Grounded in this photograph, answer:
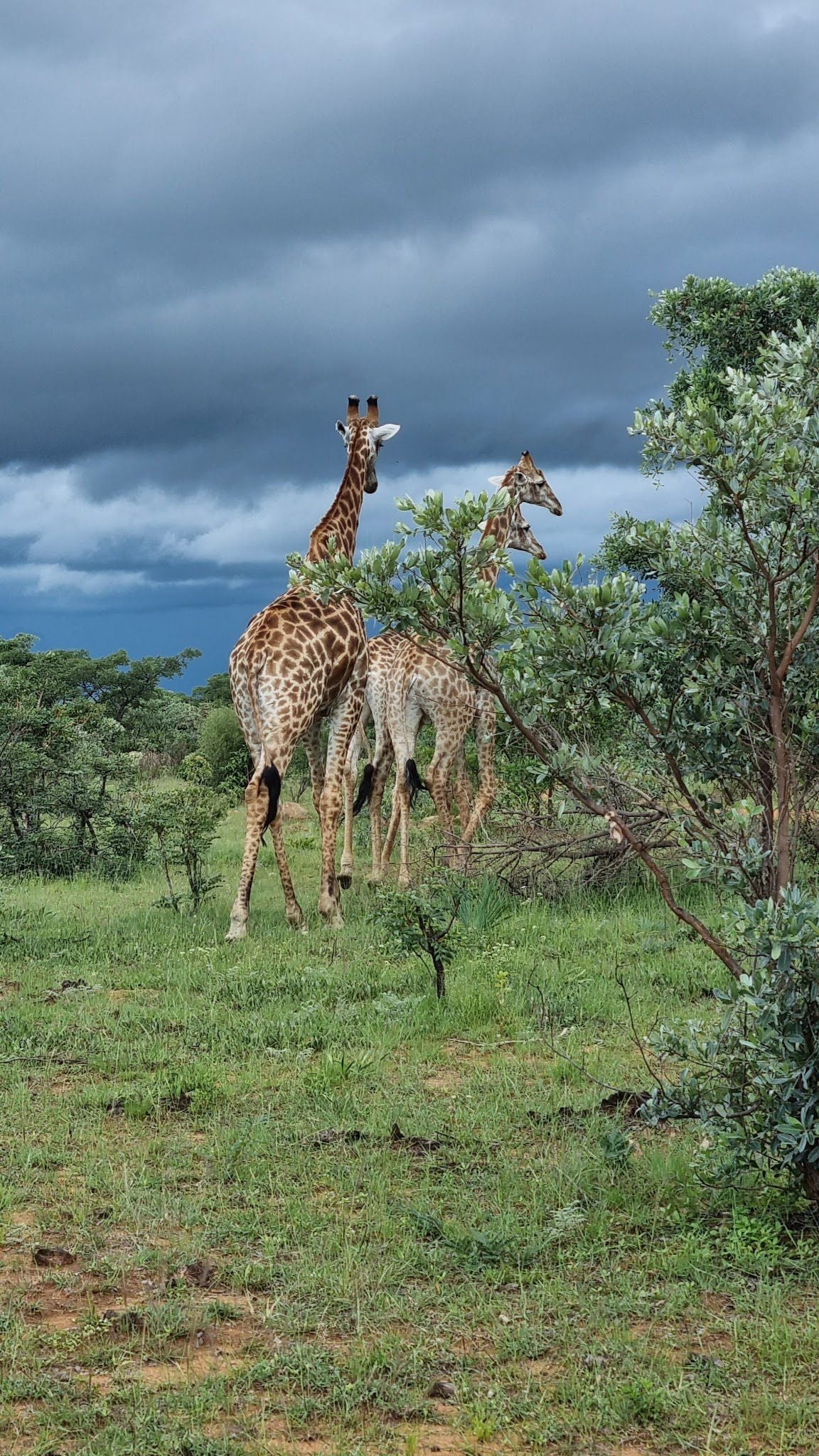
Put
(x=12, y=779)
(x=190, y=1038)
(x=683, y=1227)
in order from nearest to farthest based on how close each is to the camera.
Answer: (x=683, y=1227) → (x=190, y=1038) → (x=12, y=779)

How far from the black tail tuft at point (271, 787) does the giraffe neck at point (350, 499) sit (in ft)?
8.89

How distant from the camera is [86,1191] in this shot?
5.50 meters

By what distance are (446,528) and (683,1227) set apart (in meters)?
2.77

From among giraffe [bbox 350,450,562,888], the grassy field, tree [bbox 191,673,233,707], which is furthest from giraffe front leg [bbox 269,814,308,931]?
tree [bbox 191,673,233,707]

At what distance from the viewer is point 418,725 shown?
13.3 m

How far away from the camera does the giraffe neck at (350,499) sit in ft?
40.5

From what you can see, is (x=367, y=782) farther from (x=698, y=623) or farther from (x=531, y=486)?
(x=698, y=623)

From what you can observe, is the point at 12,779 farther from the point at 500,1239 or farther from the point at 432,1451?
the point at 432,1451

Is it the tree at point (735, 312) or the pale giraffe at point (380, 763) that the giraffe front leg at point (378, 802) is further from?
the tree at point (735, 312)

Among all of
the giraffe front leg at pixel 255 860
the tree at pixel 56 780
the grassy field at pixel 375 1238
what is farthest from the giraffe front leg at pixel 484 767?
the grassy field at pixel 375 1238

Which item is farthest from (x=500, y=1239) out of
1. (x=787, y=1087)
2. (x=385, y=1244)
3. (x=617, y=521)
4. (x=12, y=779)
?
(x=12, y=779)

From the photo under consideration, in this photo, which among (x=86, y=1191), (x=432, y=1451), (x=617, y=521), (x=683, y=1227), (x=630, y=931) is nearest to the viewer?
(x=432, y=1451)

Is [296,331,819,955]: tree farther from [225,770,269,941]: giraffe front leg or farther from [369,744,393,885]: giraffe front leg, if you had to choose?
[369,744,393,885]: giraffe front leg

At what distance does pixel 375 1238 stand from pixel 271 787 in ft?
18.6
